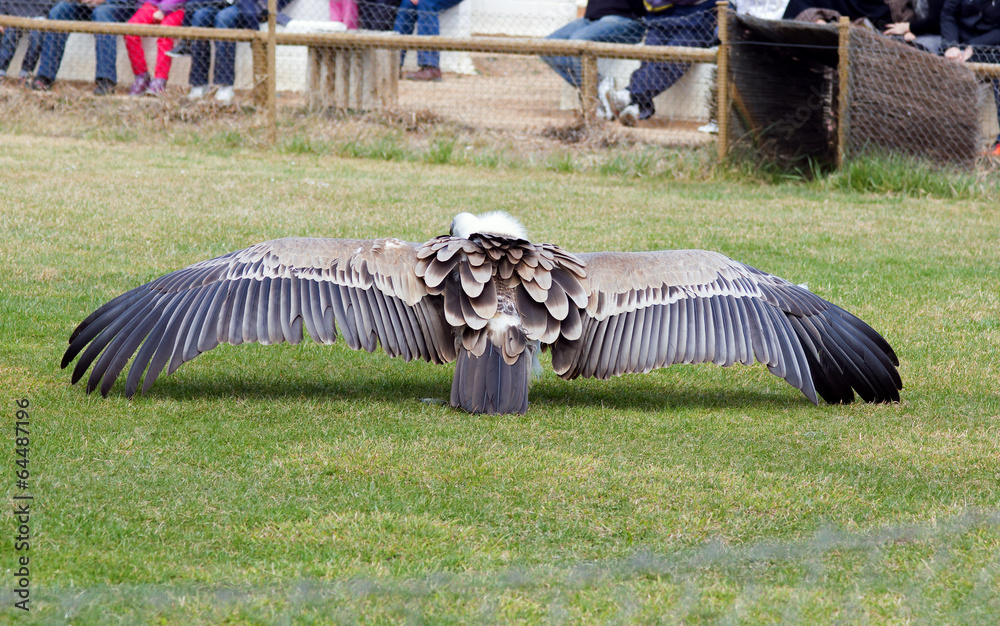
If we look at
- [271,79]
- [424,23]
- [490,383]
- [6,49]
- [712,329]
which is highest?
[424,23]

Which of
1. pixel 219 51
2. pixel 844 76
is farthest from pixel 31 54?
pixel 844 76

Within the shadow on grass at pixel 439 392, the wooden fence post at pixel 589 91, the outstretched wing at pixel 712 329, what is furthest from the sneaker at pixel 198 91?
the outstretched wing at pixel 712 329

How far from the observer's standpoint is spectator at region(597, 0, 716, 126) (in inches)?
602

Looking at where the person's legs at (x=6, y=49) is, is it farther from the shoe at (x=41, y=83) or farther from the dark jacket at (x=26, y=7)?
the dark jacket at (x=26, y=7)

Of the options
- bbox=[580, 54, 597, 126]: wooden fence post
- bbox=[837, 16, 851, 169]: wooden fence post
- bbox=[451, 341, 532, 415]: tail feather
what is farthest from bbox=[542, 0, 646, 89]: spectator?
bbox=[451, 341, 532, 415]: tail feather

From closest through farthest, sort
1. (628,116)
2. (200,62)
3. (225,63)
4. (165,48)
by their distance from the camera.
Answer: (628,116) → (225,63) → (200,62) → (165,48)

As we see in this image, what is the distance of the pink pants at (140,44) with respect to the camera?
1580cm

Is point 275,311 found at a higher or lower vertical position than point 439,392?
higher

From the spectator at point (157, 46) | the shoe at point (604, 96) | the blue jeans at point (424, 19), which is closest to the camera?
the shoe at point (604, 96)

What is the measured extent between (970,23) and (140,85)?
418 inches

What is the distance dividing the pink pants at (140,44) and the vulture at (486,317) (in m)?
11.2

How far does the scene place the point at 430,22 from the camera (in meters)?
17.3

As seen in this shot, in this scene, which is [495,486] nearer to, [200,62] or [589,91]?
[589,91]

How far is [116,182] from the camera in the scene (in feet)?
35.6
